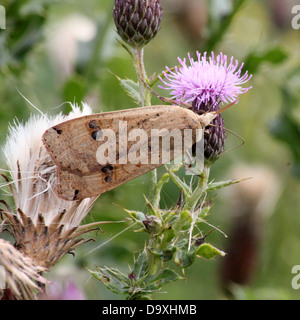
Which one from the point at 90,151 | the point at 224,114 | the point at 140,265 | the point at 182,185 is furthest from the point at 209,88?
the point at 224,114

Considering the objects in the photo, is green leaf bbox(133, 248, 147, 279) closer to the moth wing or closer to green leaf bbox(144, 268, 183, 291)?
green leaf bbox(144, 268, 183, 291)

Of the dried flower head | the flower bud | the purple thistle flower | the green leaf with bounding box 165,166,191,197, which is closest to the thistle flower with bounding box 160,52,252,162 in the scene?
the purple thistle flower

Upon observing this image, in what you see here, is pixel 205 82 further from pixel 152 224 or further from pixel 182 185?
pixel 152 224

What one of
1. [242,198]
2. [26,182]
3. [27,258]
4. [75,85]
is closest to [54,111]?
[75,85]

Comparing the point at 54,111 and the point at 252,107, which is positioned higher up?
the point at 252,107

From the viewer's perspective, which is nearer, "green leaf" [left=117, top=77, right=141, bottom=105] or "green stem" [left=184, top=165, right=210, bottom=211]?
"green stem" [left=184, top=165, right=210, bottom=211]

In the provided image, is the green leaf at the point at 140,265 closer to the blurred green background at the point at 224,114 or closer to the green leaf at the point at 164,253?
the green leaf at the point at 164,253
